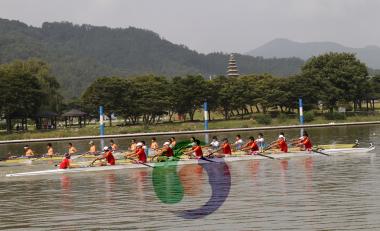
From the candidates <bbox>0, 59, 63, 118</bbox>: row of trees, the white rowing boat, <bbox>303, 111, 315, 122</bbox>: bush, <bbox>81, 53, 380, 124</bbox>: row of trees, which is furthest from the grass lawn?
the white rowing boat

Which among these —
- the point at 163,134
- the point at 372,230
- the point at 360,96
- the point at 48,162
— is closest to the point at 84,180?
the point at 48,162

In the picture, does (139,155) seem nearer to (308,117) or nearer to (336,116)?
(308,117)

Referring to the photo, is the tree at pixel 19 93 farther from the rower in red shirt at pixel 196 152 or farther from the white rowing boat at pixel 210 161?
the rower in red shirt at pixel 196 152

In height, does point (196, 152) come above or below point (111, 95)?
below

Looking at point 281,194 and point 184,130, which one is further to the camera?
point 184,130

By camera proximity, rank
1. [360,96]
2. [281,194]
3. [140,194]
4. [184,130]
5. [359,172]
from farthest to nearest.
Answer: [360,96], [184,130], [359,172], [140,194], [281,194]

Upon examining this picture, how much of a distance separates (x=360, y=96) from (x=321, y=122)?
2070 cm

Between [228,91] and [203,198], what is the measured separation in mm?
79027

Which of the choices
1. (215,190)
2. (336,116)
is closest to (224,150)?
(215,190)

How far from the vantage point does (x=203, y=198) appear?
21.9 metres

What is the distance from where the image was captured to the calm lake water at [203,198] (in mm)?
17203

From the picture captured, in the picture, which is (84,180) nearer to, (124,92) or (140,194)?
(140,194)

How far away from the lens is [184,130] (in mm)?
80688

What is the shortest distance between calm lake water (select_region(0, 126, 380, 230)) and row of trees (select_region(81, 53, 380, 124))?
61541mm
